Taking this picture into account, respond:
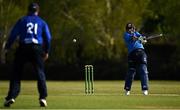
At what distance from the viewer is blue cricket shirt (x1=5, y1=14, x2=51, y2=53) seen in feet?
55.9

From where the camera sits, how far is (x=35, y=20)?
17109mm

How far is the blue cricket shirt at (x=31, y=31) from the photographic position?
55.9ft

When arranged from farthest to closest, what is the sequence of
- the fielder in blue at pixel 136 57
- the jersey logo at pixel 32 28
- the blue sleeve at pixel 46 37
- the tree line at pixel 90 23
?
the tree line at pixel 90 23, the fielder in blue at pixel 136 57, the blue sleeve at pixel 46 37, the jersey logo at pixel 32 28

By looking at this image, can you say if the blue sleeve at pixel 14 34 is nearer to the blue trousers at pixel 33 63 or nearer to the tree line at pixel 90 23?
the blue trousers at pixel 33 63

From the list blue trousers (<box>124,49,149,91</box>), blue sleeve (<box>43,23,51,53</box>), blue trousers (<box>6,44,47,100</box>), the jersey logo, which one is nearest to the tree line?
blue trousers (<box>124,49,149,91</box>)

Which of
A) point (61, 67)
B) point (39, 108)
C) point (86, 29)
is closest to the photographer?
point (39, 108)

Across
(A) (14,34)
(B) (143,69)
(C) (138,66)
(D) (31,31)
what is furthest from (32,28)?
(C) (138,66)

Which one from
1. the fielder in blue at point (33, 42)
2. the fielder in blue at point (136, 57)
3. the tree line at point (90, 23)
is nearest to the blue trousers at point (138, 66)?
the fielder in blue at point (136, 57)

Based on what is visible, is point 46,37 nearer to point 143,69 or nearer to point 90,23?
point 143,69

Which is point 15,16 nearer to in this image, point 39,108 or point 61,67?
point 61,67

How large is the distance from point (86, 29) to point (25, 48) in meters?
44.6

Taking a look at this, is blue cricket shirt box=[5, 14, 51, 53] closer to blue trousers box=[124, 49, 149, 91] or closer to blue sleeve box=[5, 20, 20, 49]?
blue sleeve box=[5, 20, 20, 49]

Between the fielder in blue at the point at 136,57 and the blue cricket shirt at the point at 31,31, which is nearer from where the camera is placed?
the blue cricket shirt at the point at 31,31

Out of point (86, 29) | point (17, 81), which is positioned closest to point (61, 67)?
point (86, 29)
